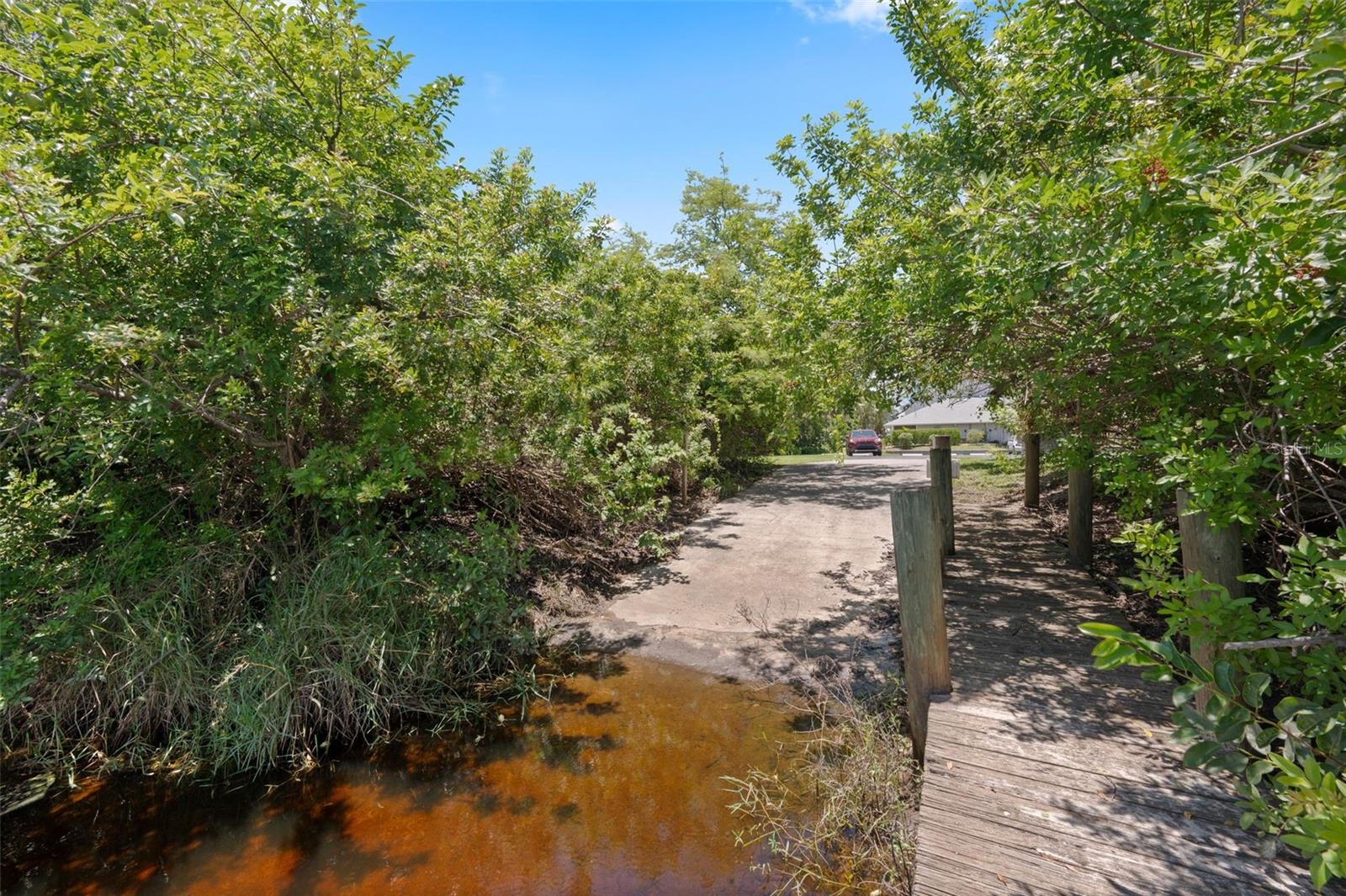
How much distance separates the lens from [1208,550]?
280 cm

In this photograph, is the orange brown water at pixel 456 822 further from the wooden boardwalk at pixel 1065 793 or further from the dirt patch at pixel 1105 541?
the dirt patch at pixel 1105 541

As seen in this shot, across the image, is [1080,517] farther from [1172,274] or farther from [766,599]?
[1172,274]

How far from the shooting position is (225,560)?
5.15 meters

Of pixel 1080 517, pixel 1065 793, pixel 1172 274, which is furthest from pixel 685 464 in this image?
pixel 1172 274

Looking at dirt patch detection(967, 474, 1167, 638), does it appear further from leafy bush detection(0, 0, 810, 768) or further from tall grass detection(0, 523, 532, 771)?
tall grass detection(0, 523, 532, 771)

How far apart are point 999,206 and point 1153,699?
3154 mm

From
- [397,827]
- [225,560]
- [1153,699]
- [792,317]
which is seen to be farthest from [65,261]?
[1153,699]

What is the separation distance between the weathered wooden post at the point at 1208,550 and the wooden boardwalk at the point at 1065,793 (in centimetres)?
51

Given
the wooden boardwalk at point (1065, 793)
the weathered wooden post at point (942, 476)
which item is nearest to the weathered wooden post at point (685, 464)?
the weathered wooden post at point (942, 476)

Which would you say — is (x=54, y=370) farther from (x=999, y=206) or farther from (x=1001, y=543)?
(x=1001, y=543)

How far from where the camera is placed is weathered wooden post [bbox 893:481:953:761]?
353 cm

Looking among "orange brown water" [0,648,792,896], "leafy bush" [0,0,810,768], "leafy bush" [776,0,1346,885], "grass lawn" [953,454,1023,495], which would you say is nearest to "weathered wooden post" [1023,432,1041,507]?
"grass lawn" [953,454,1023,495]

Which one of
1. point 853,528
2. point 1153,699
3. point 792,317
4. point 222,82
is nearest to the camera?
point 1153,699

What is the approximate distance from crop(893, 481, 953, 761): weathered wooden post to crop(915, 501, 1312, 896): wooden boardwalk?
0.16m
